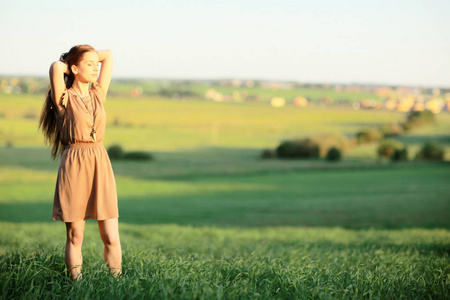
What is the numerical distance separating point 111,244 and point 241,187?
916 centimetres

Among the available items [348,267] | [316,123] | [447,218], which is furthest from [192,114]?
[348,267]

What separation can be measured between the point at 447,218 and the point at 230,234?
4.98 metres

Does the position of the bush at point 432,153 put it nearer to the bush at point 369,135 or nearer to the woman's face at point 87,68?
the bush at point 369,135

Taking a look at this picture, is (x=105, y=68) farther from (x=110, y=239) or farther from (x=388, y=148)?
(x=388, y=148)

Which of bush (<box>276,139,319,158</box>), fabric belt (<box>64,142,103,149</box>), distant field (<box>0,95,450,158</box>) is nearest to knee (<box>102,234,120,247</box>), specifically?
fabric belt (<box>64,142,103,149</box>)

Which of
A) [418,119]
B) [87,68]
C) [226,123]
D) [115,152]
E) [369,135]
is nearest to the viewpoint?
[87,68]

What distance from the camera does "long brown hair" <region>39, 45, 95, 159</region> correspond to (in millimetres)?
2820

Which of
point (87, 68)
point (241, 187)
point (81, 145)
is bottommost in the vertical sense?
point (241, 187)

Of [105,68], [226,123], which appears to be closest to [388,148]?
[226,123]

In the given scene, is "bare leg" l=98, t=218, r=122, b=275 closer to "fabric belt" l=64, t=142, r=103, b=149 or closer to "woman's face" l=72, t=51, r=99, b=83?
"fabric belt" l=64, t=142, r=103, b=149

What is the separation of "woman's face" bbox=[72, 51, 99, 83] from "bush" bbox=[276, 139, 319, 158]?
33.9 ft

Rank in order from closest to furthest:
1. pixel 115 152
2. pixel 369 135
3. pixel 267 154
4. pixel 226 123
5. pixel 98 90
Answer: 1. pixel 98 90
2. pixel 115 152
3. pixel 267 154
4. pixel 369 135
5. pixel 226 123

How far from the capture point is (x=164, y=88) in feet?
45.1

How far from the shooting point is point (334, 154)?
12844 mm
